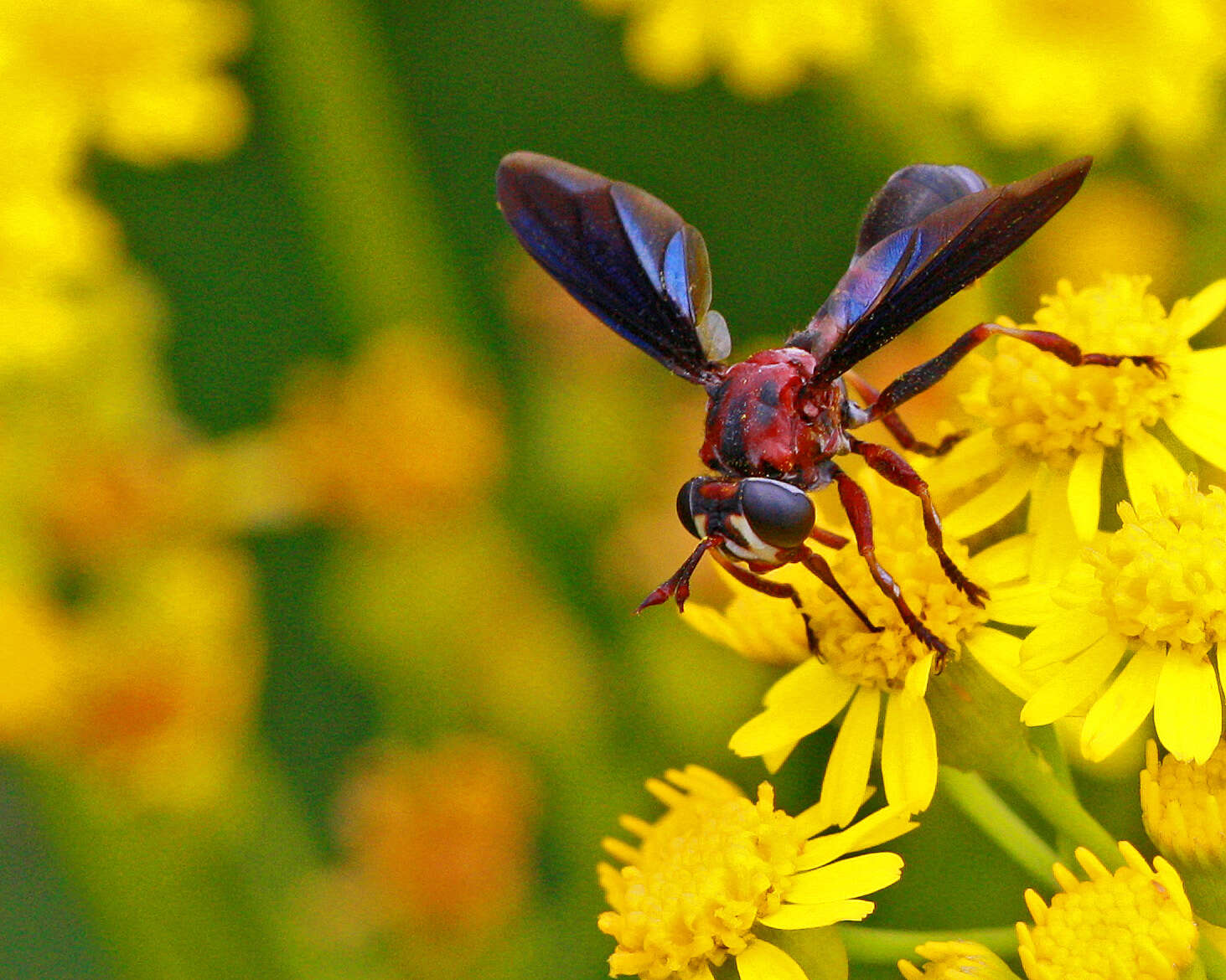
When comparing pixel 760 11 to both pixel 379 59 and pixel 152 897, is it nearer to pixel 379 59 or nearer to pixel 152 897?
pixel 379 59

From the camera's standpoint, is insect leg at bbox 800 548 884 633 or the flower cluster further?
insect leg at bbox 800 548 884 633

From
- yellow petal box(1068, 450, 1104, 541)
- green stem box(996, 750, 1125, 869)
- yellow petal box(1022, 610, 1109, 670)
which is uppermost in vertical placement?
yellow petal box(1068, 450, 1104, 541)

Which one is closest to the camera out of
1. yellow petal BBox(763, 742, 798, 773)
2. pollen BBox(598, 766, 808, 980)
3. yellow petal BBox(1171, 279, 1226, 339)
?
pollen BBox(598, 766, 808, 980)

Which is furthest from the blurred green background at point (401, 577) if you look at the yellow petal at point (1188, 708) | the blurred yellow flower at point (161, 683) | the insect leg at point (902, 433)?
the yellow petal at point (1188, 708)

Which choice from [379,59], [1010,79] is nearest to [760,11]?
[1010,79]

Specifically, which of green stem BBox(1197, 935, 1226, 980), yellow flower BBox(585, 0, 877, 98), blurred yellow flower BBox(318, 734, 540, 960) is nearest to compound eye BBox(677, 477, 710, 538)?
green stem BBox(1197, 935, 1226, 980)

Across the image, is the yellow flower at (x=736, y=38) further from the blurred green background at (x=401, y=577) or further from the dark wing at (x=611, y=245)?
the dark wing at (x=611, y=245)

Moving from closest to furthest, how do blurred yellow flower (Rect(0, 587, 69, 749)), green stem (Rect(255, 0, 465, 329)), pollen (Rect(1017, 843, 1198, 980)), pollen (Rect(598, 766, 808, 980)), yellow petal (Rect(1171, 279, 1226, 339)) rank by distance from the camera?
1. pollen (Rect(1017, 843, 1198, 980))
2. pollen (Rect(598, 766, 808, 980))
3. yellow petal (Rect(1171, 279, 1226, 339))
4. blurred yellow flower (Rect(0, 587, 69, 749))
5. green stem (Rect(255, 0, 465, 329))

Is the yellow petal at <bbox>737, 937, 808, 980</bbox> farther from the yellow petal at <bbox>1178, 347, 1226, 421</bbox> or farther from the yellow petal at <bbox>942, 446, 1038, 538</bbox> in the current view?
the yellow petal at <bbox>1178, 347, 1226, 421</bbox>

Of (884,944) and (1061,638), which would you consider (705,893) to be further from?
(1061,638)
